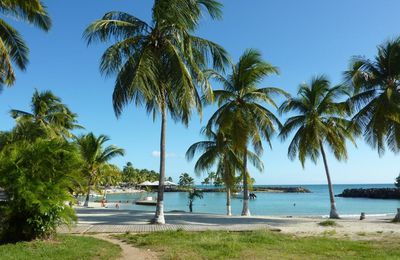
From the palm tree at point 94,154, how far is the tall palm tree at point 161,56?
17804 mm

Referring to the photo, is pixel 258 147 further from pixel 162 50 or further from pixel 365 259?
pixel 365 259

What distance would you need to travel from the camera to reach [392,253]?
956 cm

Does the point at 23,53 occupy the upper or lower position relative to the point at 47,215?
upper

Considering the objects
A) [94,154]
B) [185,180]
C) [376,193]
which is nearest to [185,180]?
[185,180]

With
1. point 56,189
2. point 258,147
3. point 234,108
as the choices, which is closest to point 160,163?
point 56,189

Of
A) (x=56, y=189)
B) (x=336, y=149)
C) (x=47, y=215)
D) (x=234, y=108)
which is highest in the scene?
(x=234, y=108)

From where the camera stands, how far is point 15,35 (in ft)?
49.7

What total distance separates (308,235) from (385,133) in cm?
1004

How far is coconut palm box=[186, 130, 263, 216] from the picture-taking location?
1089 inches

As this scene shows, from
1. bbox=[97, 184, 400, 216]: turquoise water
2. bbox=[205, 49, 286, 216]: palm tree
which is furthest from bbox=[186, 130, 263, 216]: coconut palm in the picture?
bbox=[97, 184, 400, 216]: turquoise water

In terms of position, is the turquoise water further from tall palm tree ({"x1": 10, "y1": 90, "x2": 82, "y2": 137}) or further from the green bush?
the green bush

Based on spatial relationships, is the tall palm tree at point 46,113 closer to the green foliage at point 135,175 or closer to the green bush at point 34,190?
the green bush at point 34,190

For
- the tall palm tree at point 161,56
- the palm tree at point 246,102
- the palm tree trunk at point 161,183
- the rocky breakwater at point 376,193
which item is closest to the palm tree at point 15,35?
the tall palm tree at point 161,56

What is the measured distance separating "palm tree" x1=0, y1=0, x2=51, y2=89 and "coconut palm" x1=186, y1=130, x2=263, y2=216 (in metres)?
14.4
